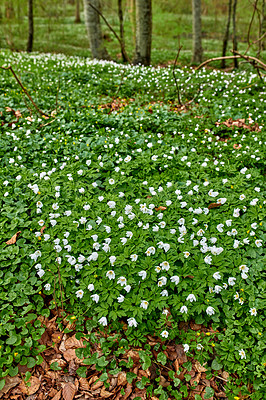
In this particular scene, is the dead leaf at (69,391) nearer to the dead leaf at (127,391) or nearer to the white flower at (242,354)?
the dead leaf at (127,391)

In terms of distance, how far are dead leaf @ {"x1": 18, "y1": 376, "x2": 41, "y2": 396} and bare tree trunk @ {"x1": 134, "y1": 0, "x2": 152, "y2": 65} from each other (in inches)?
402

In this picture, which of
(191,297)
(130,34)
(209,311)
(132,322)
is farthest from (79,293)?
(130,34)

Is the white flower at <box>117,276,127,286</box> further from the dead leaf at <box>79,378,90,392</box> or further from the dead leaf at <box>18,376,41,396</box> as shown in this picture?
the dead leaf at <box>18,376,41,396</box>

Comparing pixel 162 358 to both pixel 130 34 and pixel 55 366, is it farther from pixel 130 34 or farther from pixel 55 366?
pixel 130 34

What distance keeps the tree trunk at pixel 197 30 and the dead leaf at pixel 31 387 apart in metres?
13.4

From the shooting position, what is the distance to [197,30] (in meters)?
11.8

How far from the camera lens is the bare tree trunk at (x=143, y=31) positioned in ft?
29.2

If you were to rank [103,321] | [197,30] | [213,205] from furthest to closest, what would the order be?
[197,30], [213,205], [103,321]

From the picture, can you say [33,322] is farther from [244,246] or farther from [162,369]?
[244,246]

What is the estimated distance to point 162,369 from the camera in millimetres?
2662

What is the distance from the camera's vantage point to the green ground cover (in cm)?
274

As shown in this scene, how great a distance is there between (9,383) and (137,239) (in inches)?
73.8

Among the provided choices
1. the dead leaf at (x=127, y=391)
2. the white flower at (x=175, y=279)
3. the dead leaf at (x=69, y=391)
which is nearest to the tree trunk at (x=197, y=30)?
the white flower at (x=175, y=279)

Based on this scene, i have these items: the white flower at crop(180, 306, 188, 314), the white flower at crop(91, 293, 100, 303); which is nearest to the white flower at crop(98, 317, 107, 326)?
the white flower at crop(91, 293, 100, 303)
